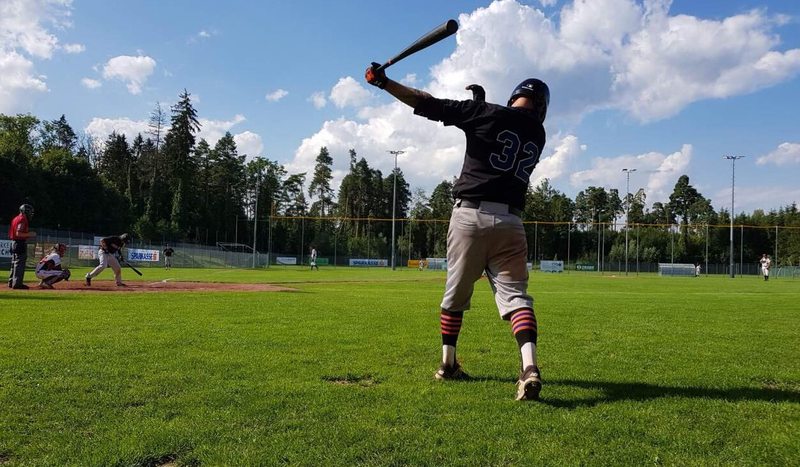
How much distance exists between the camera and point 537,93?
4.88m

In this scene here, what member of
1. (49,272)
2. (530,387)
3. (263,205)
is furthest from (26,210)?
(263,205)

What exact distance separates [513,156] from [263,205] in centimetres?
10544

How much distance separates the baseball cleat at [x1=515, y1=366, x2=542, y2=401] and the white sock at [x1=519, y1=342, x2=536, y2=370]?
9cm

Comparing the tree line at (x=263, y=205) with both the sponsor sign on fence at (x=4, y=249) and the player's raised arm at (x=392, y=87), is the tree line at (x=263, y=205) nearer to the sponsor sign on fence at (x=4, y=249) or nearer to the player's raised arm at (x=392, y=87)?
the sponsor sign on fence at (x=4, y=249)

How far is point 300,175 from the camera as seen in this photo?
115438mm

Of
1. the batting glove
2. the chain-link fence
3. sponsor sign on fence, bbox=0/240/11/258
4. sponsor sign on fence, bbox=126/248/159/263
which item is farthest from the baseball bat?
the chain-link fence

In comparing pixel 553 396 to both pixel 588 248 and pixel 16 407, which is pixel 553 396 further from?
pixel 588 248

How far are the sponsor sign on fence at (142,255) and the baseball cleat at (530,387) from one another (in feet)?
155

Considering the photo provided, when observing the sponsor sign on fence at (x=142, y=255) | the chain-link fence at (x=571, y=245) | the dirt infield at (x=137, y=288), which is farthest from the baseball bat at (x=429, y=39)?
the chain-link fence at (x=571, y=245)

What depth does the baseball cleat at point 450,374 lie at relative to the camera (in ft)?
15.2

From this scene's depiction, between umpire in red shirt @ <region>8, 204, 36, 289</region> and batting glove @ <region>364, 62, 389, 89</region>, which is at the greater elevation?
batting glove @ <region>364, 62, 389, 89</region>

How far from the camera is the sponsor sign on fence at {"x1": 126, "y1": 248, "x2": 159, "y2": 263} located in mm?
46003

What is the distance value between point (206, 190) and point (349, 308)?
94.9 m

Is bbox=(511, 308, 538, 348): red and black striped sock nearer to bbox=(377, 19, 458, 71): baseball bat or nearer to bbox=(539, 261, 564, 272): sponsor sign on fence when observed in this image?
bbox=(377, 19, 458, 71): baseball bat
